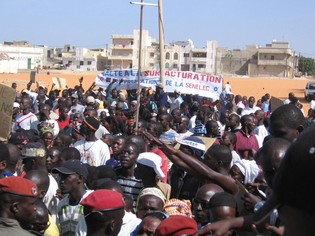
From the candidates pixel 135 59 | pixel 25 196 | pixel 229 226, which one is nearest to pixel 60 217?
pixel 25 196

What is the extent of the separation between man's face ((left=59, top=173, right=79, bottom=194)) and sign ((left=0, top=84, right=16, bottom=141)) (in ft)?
9.33

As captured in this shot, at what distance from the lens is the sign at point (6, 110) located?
7.09 m

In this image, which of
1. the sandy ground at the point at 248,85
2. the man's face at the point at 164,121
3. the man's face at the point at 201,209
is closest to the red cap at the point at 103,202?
the man's face at the point at 201,209

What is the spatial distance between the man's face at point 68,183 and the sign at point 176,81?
381 inches

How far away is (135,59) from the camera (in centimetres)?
9681

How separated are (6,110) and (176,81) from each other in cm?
751

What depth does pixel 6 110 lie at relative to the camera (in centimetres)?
741

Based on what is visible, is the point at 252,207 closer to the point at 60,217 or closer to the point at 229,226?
the point at 229,226

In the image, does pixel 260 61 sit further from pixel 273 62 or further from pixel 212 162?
Answer: pixel 212 162

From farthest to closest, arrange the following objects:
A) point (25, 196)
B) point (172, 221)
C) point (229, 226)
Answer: point (25, 196)
point (172, 221)
point (229, 226)

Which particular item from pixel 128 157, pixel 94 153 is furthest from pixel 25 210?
pixel 94 153

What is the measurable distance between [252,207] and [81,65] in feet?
324

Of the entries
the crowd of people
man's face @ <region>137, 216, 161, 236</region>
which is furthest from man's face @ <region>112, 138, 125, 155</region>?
man's face @ <region>137, 216, 161, 236</region>

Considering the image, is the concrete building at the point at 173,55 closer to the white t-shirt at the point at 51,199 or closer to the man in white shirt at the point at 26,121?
the man in white shirt at the point at 26,121
